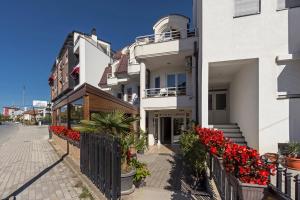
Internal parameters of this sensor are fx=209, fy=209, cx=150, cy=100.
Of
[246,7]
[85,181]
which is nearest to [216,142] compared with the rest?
[85,181]

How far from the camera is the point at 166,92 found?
50.4 feet

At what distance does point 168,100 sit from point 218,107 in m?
4.20

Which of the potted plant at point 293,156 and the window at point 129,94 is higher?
the window at point 129,94

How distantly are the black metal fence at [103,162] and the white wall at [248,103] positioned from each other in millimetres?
6647

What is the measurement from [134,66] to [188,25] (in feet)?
18.9

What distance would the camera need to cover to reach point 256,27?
9180 mm

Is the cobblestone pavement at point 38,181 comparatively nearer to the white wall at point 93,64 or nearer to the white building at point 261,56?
the white building at point 261,56

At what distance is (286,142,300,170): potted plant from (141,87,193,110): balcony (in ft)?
22.5

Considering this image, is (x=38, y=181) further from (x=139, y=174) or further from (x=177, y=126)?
(x=177, y=126)

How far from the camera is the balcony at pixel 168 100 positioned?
1423 centimetres

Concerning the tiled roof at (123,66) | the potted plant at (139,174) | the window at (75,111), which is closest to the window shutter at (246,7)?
the potted plant at (139,174)

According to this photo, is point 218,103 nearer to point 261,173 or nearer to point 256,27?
point 256,27

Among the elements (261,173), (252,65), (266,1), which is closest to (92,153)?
(261,173)

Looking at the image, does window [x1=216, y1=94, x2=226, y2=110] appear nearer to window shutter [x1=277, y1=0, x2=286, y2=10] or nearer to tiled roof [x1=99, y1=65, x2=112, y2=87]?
window shutter [x1=277, y1=0, x2=286, y2=10]
